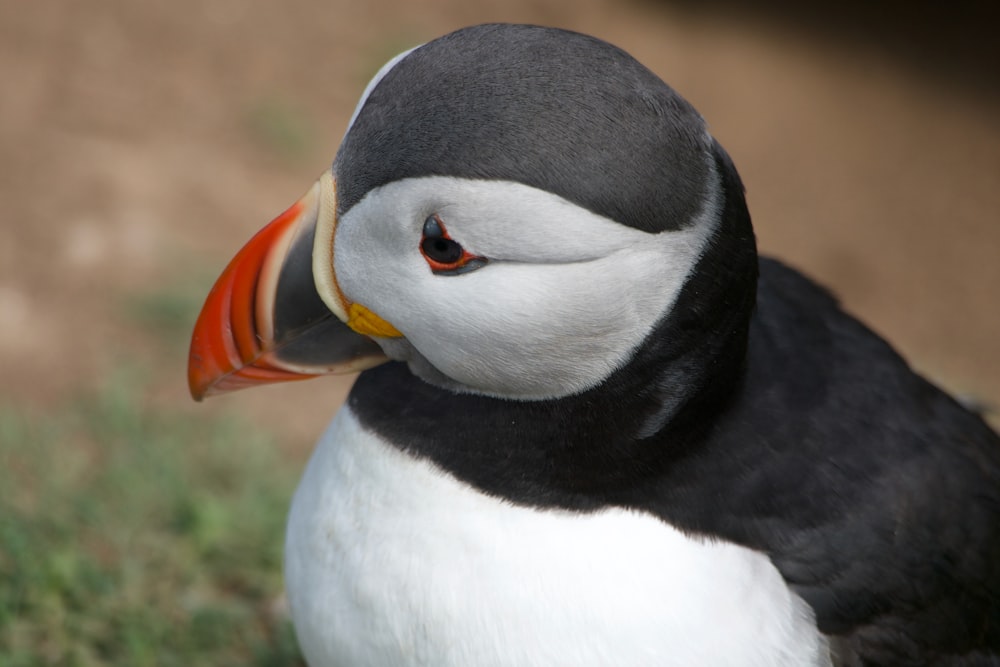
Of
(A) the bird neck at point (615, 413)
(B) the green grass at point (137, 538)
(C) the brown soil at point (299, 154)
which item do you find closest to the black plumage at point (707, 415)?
(A) the bird neck at point (615, 413)

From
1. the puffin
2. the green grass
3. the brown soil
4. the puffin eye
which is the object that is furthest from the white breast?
the brown soil

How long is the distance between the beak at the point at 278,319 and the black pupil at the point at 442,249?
8.6 inches

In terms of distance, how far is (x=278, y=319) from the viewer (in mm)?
1941

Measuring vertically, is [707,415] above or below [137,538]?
above

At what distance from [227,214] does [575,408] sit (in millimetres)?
2797

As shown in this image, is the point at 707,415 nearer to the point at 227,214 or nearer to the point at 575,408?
the point at 575,408

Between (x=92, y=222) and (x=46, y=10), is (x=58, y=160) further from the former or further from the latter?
(x=46, y=10)

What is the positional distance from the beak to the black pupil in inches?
8.6

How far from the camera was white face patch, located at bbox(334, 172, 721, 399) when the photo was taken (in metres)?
1.61

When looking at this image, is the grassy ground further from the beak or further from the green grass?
the beak

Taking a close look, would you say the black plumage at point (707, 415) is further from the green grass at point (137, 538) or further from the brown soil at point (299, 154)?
the brown soil at point (299, 154)

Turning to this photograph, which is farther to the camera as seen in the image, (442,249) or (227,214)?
(227,214)

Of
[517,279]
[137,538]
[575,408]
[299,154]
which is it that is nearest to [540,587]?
[575,408]

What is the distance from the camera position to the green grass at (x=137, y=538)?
113 inches
